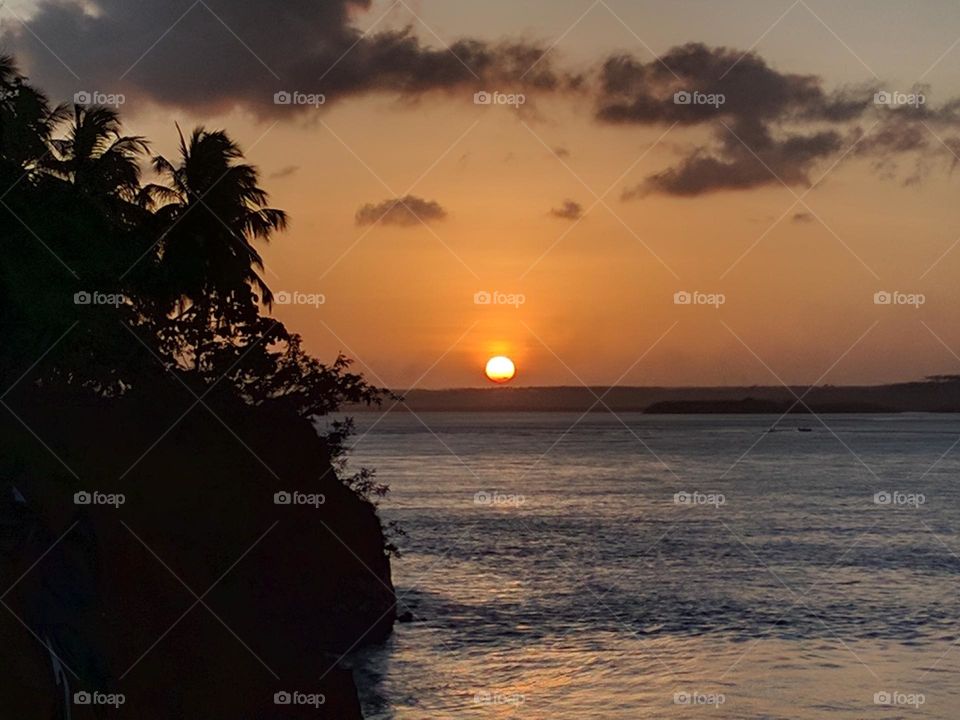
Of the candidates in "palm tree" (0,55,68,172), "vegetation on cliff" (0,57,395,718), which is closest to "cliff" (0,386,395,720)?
"vegetation on cliff" (0,57,395,718)

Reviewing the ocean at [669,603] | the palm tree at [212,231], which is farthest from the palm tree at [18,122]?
the ocean at [669,603]

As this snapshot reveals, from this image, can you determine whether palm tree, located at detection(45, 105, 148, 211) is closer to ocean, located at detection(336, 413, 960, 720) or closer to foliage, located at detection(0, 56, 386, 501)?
foliage, located at detection(0, 56, 386, 501)

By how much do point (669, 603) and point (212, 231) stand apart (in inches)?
960

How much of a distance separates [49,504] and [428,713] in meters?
14.5

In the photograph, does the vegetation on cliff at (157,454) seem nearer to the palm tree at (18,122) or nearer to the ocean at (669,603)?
the palm tree at (18,122)

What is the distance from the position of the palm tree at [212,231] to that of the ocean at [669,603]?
10325 millimetres

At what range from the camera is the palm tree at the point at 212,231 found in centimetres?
2962

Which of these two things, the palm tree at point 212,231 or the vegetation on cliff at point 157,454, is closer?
the vegetation on cliff at point 157,454

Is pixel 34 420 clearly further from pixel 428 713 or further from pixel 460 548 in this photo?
pixel 460 548

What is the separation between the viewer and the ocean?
3092 cm

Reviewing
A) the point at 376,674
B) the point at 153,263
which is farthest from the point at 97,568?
the point at 376,674

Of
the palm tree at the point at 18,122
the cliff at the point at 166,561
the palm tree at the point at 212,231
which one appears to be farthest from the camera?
the palm tree at the point at 212,231

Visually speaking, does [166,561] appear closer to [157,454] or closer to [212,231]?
[157,454]

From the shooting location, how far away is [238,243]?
3275 cm
